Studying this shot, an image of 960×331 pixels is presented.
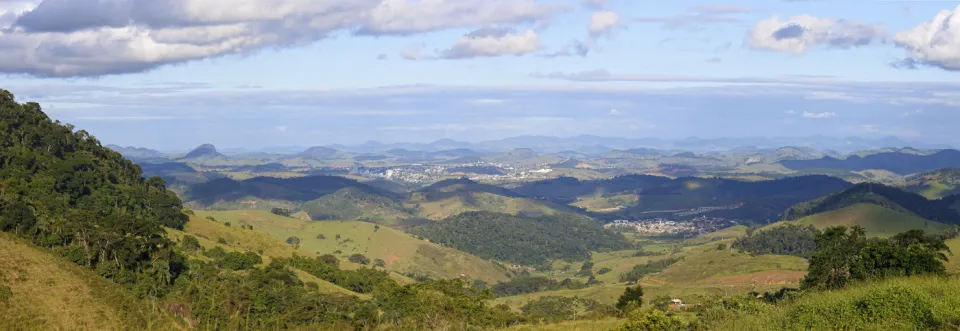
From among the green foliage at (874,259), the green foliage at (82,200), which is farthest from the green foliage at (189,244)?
the green foliage at (874,259)

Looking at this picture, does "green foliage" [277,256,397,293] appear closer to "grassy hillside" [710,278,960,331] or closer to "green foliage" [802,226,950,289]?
"green foliage" [802,226,950,289]

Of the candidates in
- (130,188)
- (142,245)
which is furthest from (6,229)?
(130,188)

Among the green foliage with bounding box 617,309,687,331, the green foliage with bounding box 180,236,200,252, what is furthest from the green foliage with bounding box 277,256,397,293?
the green foliage with bounding box 617,309,687,331

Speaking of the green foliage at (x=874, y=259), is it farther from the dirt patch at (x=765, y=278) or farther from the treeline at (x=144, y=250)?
the dirt patch at (x=765, y=278)

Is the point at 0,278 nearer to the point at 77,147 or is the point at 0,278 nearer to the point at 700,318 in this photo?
the point at 700,318

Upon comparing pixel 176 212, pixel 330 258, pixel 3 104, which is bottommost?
pixel 330 258

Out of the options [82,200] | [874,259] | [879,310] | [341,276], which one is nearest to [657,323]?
[879,310]
